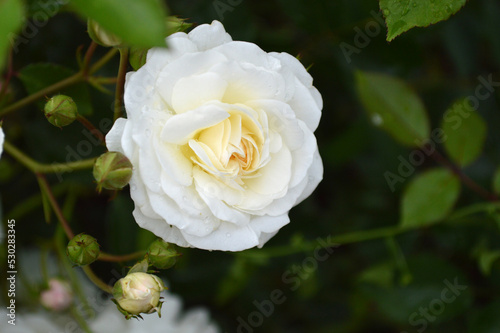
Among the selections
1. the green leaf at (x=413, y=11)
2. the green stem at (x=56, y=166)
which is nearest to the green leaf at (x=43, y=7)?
the green stem at (x=56, y=166)

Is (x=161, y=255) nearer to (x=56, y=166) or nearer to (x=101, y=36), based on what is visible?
(x=56, y=166)

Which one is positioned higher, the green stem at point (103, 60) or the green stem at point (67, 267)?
the green stem at point (103, 60)

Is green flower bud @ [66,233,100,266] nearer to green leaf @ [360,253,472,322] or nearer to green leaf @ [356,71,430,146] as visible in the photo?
green leaf @ [356,71,430,146]

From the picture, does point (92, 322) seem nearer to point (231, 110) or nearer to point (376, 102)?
point (231, 110)

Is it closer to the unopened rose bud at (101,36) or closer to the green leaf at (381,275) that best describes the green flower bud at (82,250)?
the unopened rose bud at (101,36)

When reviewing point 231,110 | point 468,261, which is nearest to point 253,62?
point 231,110

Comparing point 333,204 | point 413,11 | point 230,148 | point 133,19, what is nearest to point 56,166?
point 230,148

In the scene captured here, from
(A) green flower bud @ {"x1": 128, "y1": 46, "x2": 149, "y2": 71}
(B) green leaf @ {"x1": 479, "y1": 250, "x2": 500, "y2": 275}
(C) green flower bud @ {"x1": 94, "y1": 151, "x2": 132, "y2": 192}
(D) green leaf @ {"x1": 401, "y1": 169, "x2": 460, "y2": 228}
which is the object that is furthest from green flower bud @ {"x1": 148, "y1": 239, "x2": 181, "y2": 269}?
(B) green leaf @ {"x1": 479, "y1": 250, "x2": 500, "y2": 275}
